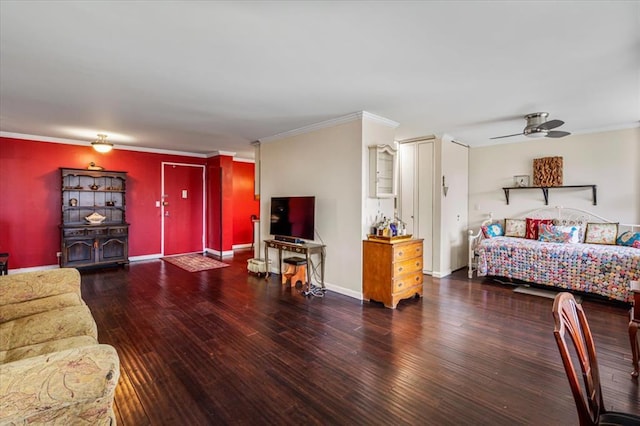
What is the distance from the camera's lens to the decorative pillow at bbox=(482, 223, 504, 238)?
558cm

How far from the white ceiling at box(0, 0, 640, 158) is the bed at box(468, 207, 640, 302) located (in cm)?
160

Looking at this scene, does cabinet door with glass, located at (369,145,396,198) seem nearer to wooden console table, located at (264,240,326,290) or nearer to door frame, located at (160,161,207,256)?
wooden console table, located at (264,240,326,290)

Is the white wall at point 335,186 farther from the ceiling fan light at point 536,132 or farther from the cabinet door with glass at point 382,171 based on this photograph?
the ceiling fan light at point 536,132

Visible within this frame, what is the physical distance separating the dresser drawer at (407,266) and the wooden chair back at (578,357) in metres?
2.48

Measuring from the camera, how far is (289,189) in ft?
17.5

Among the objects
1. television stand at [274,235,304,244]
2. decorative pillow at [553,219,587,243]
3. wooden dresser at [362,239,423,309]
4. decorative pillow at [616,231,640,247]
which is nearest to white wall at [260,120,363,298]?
wooden dresser at [362,239,423,309]

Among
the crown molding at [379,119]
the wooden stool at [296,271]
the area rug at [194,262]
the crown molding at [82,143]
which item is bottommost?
the area rug at [194,262]

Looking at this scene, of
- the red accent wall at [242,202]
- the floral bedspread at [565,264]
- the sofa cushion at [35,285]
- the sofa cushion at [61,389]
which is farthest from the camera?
the red accent wall at [242,202]

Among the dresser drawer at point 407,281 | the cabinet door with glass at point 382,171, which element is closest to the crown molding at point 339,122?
the cabinet door with glass at point 382,171

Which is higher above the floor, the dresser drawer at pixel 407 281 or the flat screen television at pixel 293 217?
the flat screen television at pixel 293 217

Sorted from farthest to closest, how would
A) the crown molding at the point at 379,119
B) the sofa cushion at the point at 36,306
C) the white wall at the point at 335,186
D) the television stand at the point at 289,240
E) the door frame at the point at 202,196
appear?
the door frame at the point at 202,196, the television stand at the point at 289,240, the white wall at the point at 335,186, the crown molding at the point at 379,119, the sofa cushion at the point at 36,306

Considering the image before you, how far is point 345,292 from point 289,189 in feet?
6.50

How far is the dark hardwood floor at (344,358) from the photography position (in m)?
2.00

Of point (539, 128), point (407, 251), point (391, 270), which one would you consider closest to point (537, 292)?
point (407, 251)
